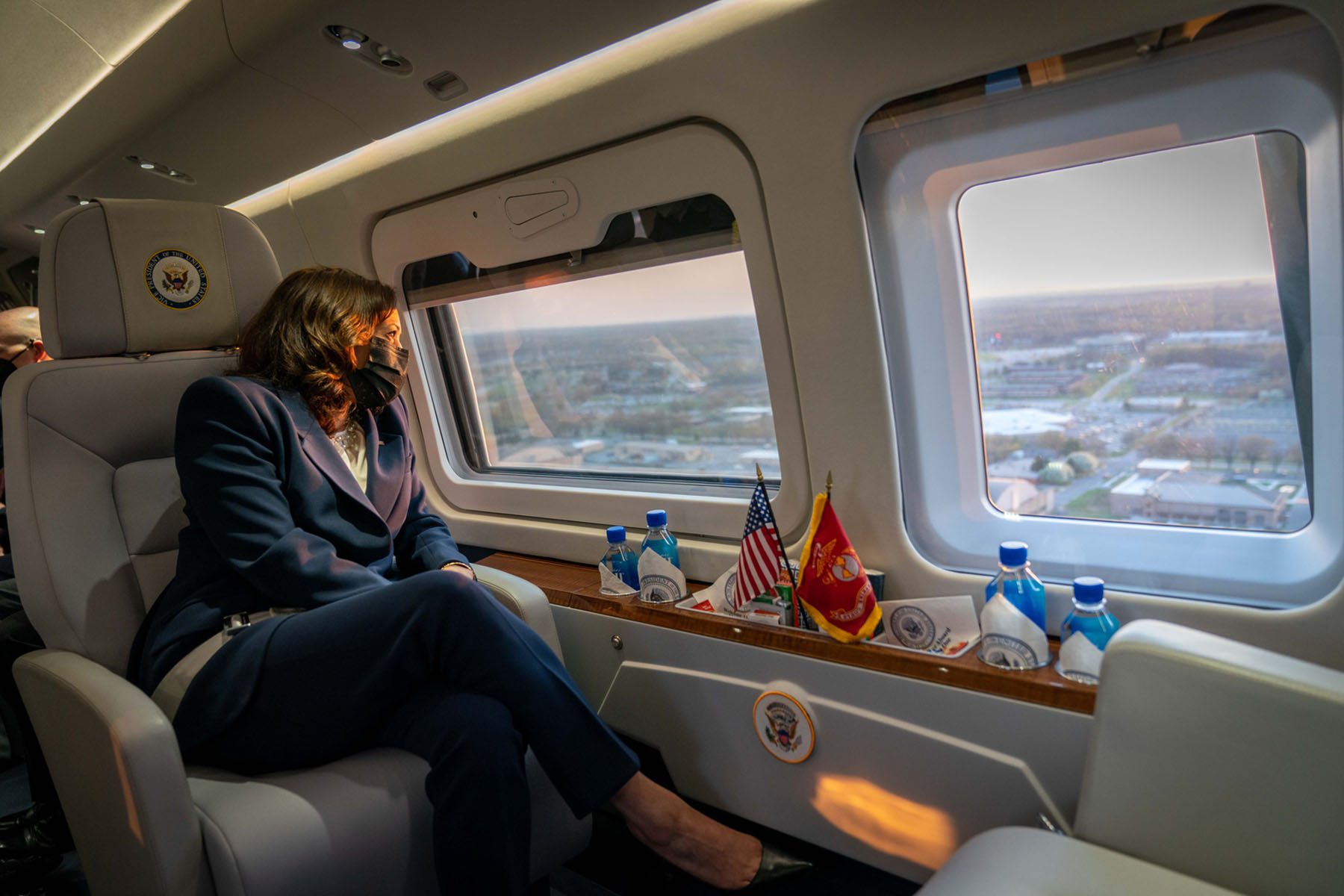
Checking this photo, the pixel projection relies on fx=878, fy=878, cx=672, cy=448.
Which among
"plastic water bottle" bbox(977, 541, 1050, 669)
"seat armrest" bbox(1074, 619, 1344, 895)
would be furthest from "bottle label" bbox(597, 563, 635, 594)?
"seat armrest" bbox(1074, 619, 1344, 895)

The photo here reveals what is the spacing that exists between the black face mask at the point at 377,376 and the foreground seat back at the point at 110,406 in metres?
0.36

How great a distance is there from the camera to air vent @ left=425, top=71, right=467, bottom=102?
215 cm

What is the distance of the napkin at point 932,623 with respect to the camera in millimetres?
1853

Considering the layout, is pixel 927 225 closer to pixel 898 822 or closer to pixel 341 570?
pixel 898 822

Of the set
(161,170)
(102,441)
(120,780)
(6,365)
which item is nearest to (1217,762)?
(120,780)

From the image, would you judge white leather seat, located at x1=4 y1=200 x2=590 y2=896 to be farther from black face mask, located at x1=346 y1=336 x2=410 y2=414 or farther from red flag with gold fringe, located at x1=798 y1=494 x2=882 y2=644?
red flag with gold fringe, located at x1=798 y1=494 x2=882 y2=644

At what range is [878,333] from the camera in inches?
76.8

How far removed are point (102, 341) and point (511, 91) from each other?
1.17 meters

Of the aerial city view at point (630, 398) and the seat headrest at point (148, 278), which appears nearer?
the seat headrest at point (148, 278)

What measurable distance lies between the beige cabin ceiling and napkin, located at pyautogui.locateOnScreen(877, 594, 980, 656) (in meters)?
1.34

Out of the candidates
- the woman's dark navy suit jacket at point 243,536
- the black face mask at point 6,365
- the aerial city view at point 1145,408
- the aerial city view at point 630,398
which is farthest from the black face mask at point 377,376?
the black face mask at point 6,365

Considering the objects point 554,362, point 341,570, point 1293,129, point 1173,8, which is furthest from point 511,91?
point 1293,129

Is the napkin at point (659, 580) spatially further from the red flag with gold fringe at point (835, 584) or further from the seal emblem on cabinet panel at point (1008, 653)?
the seal emblem on cabinet panel at point (1008, 653)

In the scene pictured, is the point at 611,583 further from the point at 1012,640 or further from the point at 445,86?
the point at 445,86
